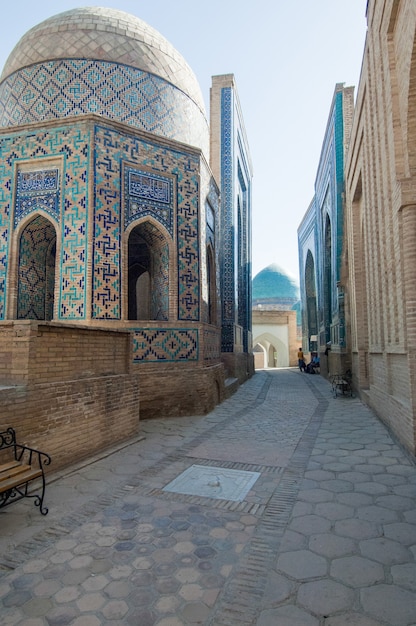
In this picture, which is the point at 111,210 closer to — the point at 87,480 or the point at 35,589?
the point at 87,480

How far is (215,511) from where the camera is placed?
3.06 metres

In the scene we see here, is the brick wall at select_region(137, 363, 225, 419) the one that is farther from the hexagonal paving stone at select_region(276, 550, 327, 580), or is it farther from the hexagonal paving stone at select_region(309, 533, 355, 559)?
the hexagonal paving stone at select_region(276, 550, 327, 580)

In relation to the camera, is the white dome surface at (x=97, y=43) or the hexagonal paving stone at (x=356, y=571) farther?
the white dome surface at (x=97, y=43)

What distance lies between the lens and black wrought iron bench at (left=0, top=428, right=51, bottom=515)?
9.46ft

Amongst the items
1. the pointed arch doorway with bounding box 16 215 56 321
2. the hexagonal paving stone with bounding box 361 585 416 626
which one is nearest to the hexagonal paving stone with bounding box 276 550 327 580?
the hexagonal paving stone with bounding box 361 585 416 626

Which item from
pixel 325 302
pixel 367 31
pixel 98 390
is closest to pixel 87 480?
pixel 98 390

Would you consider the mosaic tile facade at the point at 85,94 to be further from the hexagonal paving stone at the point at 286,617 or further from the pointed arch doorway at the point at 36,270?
the hexagonal paving stone at the point at 286,617

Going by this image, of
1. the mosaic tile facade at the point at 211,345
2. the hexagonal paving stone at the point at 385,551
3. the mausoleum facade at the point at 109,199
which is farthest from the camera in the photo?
the mosaic tile facade at the point at 211,345

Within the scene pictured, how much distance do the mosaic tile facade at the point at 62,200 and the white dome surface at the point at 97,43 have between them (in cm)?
284

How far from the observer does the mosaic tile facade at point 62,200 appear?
22.7ft

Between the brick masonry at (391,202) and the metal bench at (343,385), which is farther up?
the brick masonry at (391,202)

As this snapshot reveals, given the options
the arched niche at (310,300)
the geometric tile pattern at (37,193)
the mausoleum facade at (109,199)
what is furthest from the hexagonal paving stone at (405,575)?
the arched niche at (310,300)

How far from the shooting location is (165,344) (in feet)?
24.2

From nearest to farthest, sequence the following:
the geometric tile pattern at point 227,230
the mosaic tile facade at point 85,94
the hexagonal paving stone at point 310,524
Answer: the hexagonal paving stone at point 310,524 < the mosaic tile facade at point 85,94 < the geometric tile pattern at point 227,230
